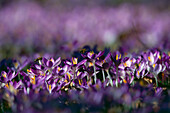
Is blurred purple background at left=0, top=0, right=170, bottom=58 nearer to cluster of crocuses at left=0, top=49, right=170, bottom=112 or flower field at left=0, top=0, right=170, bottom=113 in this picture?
flower field at left=0, top=0, right=170, bottom=113

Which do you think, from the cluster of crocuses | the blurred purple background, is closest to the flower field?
the cluster of crocuses

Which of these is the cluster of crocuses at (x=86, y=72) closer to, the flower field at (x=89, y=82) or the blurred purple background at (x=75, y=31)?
the flower field at (x=89, y=82)

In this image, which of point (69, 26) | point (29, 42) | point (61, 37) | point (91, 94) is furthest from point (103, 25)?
point (91, 94)

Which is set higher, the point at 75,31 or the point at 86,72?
the point at 75,31

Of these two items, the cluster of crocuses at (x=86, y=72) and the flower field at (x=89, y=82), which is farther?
the cluster of crocuses at (x=86, y=72)

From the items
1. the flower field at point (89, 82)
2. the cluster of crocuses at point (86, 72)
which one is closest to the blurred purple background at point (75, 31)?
the flower field at point (89, 82)

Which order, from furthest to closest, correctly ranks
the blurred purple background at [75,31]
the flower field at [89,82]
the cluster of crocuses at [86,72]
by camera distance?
the blurred purple background at [75,31]
the cluster of crocuses at [86,72]
the flower field at [89,82]

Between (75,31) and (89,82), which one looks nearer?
(89,82)

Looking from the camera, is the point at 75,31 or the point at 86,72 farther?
the point at 75,31

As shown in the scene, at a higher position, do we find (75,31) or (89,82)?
(75,31)

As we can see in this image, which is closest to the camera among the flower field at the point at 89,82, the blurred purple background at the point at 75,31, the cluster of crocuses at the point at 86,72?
the flower field at the point at 89,82

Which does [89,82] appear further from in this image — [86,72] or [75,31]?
[75,31]

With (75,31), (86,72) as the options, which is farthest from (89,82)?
(75,31)
